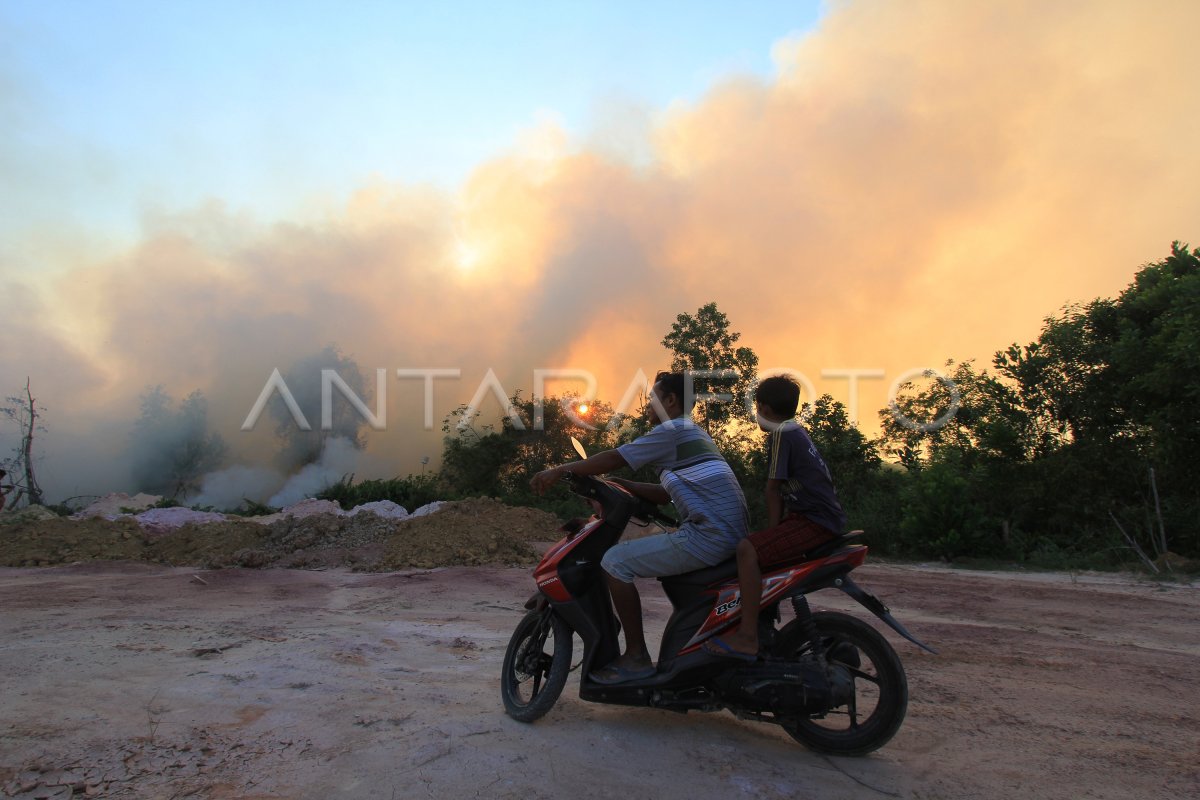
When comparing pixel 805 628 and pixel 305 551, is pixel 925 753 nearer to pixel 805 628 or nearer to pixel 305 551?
pixel 805 628

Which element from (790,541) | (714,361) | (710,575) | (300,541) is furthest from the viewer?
(714,361)

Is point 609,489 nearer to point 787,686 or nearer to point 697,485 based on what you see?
point 697,485

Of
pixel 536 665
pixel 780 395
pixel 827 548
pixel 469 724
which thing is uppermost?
pixel 780 395

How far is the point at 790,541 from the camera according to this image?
3.35 m

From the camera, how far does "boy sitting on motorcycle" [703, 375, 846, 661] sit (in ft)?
10.9

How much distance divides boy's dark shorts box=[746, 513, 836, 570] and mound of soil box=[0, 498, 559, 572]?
9.26m

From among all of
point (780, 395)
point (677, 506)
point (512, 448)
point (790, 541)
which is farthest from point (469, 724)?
point (512, 448)

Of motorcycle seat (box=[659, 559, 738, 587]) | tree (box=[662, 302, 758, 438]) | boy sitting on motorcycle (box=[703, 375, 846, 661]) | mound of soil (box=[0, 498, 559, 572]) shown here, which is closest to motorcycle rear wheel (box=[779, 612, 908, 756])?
boy sitting on motorcycle (box=[703, 375, 846, 661])

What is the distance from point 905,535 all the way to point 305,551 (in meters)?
11.4

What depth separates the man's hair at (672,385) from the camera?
372 cm

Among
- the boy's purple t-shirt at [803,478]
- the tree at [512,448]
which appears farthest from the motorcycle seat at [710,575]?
the tree at [512,448]

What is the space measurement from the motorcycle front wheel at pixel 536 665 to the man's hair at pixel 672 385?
4.34ft

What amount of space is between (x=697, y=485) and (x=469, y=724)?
1622mm

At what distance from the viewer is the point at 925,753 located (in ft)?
11.1
